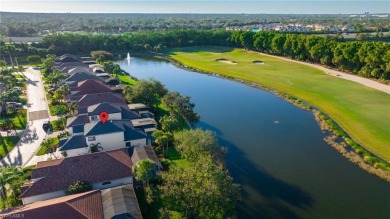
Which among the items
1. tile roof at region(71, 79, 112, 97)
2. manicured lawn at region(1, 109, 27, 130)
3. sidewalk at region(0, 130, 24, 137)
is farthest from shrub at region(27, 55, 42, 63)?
sidewalk at region(0, 130, 24, 137)

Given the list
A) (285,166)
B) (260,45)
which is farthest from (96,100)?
(260,45)

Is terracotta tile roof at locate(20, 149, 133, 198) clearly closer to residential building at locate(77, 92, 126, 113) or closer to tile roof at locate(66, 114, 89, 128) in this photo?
tile roof at locate(66, 114, 89, 128)

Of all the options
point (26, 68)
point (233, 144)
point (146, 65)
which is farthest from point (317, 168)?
point (26, 68)

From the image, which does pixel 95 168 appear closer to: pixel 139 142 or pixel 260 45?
pixel 139 142

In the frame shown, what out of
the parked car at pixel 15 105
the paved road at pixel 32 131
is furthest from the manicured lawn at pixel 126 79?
the parked car at pixel 15 105

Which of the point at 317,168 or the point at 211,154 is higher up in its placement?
the point at 211,154

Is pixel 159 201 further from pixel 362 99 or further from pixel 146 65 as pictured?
pixel 146 65
